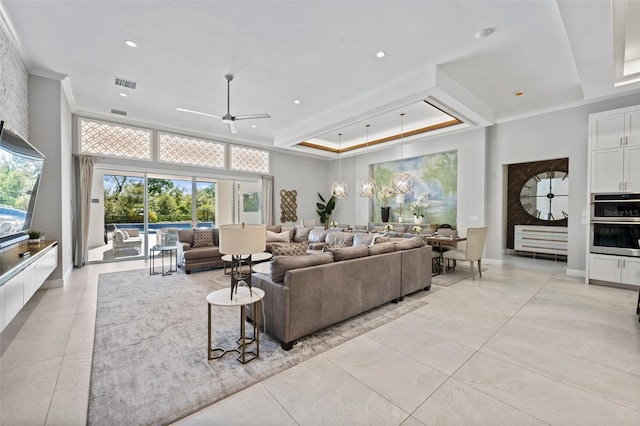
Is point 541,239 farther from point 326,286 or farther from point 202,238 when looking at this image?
point 202,238

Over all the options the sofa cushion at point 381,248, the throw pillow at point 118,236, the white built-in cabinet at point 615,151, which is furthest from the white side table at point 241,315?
the white built-in cabinet at point 615,151

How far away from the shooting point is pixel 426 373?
2.18 m

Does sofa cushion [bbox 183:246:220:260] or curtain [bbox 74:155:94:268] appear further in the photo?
curtain [bbox 74:155:94:268]

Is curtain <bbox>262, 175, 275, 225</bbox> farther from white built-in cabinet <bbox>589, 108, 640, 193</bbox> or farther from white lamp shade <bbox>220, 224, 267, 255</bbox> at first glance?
white built-in cabinet <bbox>589, 108, 640, 193</bbox>

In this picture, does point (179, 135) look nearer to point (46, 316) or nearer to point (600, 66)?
point (46, 316)

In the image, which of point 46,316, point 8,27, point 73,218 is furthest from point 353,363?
point 73,218

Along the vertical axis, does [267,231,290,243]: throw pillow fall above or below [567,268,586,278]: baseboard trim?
above

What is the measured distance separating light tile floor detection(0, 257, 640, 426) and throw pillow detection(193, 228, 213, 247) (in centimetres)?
260

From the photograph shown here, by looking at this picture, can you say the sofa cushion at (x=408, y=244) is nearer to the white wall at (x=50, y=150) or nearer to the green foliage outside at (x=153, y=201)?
the white wall at (x=50, y=150)

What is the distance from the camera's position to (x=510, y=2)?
113 inches

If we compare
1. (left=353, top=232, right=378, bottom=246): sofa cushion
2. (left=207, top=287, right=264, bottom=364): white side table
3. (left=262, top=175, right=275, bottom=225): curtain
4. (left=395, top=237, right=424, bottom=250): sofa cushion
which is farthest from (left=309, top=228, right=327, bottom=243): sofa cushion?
(left=207, top=287, right=264, bottom=364): white side table

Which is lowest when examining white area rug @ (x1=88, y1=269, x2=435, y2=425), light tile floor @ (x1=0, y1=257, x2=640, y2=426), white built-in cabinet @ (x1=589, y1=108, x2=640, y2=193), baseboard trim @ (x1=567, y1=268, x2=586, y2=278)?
white area rug @ (x1=88, y1=269, x2=435, y2=425)

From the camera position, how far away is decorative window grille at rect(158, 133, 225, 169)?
7.05m

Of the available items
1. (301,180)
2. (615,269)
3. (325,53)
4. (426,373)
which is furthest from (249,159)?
(615,269)
